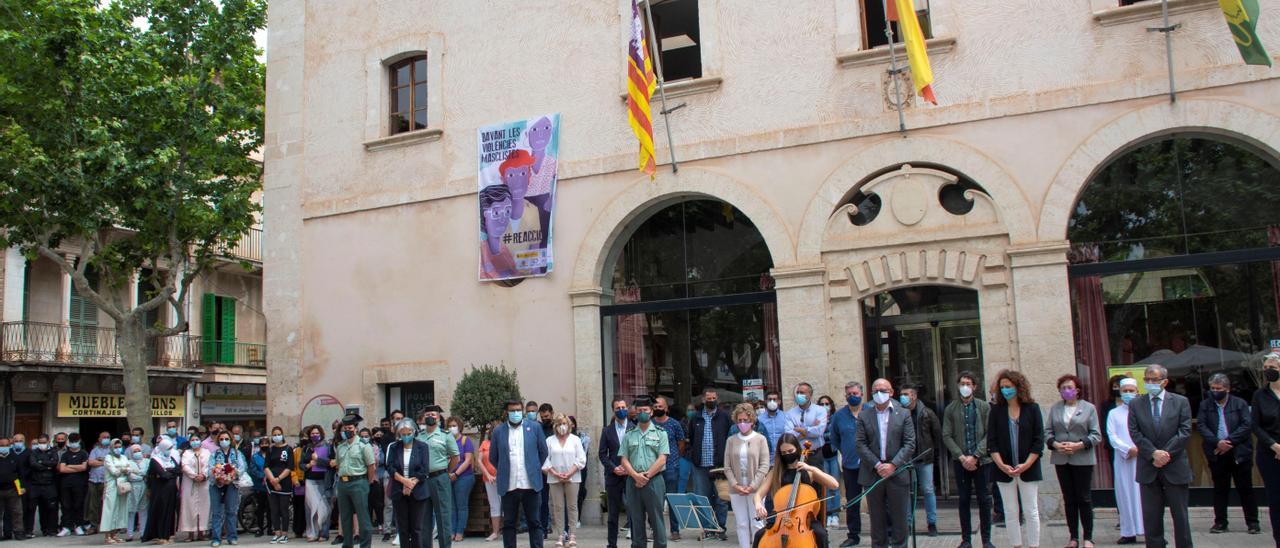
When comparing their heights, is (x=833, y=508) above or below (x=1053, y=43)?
below

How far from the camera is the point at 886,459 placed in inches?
422

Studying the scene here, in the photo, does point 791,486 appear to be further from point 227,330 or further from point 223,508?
Answer: point 227,330

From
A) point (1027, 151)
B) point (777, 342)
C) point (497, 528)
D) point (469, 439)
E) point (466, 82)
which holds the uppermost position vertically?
point (466, 82)

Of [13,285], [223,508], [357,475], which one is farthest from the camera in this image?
[13,285]

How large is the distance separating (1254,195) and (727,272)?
694 cm

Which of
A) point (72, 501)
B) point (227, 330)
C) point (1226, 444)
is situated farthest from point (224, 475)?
point (227, 330)

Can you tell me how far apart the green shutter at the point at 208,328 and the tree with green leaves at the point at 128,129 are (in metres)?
9.54

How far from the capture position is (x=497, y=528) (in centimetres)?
1503

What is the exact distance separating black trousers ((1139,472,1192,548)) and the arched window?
3.62 metres

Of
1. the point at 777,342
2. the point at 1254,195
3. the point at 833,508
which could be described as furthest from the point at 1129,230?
the point at 833,508

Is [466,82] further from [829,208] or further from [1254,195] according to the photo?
[1254,195]

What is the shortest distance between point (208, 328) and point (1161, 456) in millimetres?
29289

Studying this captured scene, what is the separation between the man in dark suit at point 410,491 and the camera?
12039 millimetres

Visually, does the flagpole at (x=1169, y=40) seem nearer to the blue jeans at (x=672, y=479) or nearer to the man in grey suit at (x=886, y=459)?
the man in grey suit at (x=886, y=459)
